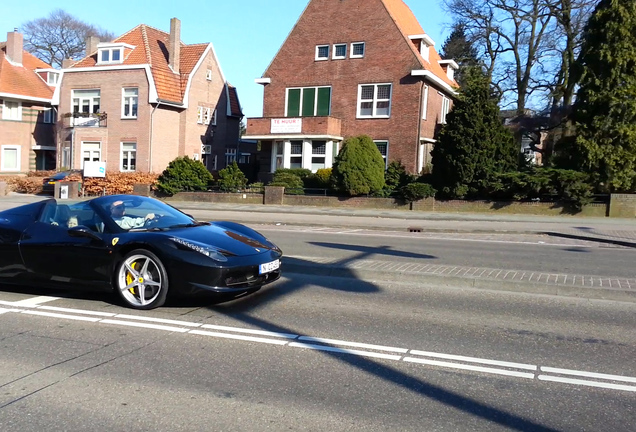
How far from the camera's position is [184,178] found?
102 feet

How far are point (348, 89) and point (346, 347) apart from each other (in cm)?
2949

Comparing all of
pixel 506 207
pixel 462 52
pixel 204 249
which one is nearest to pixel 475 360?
pixel 204 249

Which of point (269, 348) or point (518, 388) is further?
point (269, 348)

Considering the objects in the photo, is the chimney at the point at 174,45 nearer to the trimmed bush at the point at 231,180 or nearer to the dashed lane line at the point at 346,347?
the trimmed bush at the point at 231,180

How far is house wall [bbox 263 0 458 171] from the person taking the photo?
32.2m

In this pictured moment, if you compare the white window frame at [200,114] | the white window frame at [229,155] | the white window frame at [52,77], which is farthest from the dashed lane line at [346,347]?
the white window frame at [52,77]

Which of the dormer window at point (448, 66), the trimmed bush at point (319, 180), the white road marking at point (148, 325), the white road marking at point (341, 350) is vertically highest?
the dormer window at point (448, 66)

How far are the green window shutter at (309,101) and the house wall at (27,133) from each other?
22.9 meters

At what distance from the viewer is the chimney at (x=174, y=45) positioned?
39719mm

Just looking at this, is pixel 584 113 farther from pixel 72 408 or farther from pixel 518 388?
pixel 72 408

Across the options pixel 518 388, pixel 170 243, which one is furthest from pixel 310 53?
pixel 518 388

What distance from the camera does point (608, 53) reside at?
23.6 meters

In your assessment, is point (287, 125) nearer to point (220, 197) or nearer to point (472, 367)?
point (220, 197)

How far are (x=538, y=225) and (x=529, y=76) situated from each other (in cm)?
2326
